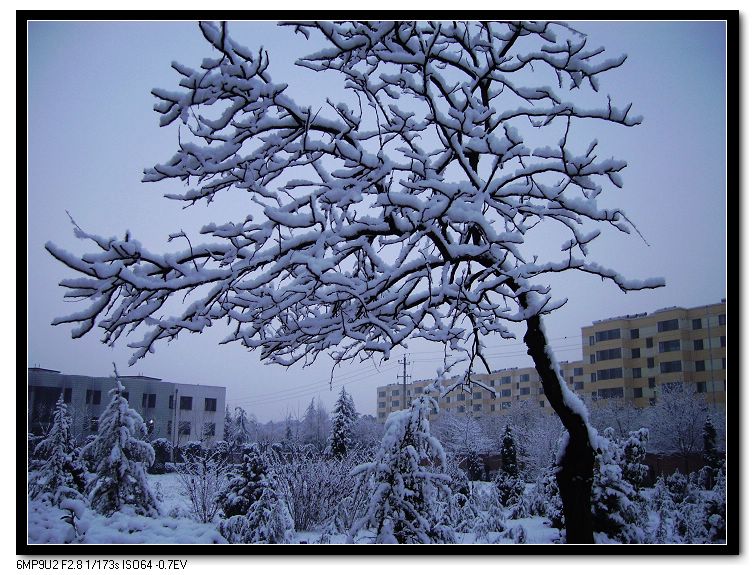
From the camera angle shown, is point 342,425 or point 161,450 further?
point 342,425

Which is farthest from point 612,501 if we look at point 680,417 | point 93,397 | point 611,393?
point 93,397

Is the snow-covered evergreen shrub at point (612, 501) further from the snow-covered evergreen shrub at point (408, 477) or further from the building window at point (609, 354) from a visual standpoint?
the snow-covered evergreen shrub at point (408, 477)

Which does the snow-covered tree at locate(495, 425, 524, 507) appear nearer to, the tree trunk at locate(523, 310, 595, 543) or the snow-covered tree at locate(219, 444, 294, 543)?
the snow-covered tree at locate(219, 444, 294, 543)

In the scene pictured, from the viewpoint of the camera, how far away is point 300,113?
3.59m

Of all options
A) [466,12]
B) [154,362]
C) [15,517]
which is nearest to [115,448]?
[15,517]

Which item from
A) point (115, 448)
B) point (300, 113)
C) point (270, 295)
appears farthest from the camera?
point (115, 448)

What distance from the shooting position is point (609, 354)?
16.8 feet

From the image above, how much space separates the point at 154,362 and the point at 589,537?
3.31m

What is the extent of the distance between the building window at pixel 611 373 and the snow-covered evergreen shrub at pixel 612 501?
52cm

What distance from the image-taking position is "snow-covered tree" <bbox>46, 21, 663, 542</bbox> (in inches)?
125

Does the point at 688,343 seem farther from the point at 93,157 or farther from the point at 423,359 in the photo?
the point at 93,157

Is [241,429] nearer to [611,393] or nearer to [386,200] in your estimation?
[386,200]

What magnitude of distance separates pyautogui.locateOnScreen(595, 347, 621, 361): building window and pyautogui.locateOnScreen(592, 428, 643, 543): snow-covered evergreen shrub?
705 millimetres

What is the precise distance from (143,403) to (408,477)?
2.39m
